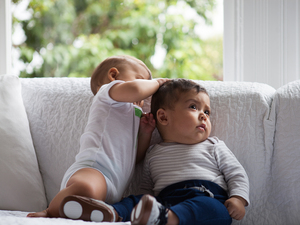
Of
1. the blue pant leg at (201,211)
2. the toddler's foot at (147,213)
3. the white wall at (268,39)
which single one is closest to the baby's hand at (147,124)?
the blue pant leg at (201,211)

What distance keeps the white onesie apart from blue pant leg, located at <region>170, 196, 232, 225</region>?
0.24 m

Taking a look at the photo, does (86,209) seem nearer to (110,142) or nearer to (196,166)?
(110,142)

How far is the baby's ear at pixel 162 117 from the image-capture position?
3.73 ft

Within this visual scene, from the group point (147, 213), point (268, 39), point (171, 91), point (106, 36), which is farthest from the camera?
point (106, 36)

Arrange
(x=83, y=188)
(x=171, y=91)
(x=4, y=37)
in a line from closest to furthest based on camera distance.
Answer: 1. (x=83, y=188)
2. (x=171, y=91)
3. (x=4, y=37)

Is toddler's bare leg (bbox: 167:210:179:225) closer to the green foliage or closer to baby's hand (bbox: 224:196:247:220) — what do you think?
baby's hand (bbox: 224:196:247:220)

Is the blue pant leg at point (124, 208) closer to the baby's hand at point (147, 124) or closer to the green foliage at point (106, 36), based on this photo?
the baby's hand at point (147, 124)

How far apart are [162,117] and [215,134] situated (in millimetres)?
217

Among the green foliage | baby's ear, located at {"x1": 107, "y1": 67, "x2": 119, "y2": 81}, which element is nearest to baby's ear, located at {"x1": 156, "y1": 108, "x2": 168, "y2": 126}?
baby's ear, located at {"x1": 107, "y1": 67, "x2": 119, "y2": 81}

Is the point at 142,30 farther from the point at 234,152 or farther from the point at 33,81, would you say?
the point at 234,152

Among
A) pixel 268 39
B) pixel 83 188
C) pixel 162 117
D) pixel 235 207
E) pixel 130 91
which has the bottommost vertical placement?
pixel 235 207

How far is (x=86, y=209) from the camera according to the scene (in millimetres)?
786

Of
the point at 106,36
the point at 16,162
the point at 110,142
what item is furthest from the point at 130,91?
the point at 106,36

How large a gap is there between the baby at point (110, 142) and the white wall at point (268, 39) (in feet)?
2.11
